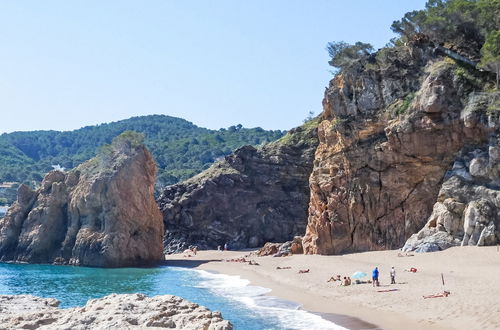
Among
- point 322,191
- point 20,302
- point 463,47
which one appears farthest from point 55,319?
point 463,47

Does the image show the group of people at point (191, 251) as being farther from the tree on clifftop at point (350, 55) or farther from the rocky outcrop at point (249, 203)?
the tree on clifftop at point (350, 55)

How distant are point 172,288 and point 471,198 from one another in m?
22.6

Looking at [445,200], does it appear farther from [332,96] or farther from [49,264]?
[49,264]

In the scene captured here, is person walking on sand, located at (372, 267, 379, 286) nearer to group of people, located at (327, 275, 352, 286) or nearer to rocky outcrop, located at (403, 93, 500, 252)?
group of people, located at (327, 275, 352, 286)

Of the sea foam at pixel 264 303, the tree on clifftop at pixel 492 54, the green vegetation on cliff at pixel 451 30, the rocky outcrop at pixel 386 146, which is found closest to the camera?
the sea foam at pixel 264 303

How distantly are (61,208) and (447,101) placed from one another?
43245 millimetres

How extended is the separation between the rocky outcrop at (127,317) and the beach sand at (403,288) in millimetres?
9002

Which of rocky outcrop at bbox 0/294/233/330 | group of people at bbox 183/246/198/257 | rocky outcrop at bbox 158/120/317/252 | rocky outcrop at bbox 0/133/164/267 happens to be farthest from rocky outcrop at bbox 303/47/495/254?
rocky outcrop at bbox 0/294/233/330

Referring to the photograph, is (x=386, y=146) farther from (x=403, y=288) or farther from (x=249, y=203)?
(x=249, y=203)

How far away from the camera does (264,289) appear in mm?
35156

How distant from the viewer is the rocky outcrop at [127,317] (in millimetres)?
13102

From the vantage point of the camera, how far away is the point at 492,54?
1649 inches

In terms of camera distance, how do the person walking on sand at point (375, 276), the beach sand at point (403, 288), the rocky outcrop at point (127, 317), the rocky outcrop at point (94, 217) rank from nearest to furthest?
the rocky outcrop at point (127, 317), the beach sand at point (403, 288), the person walking on sand at point (375, 276), the rocky outcrop at point (94, 217)

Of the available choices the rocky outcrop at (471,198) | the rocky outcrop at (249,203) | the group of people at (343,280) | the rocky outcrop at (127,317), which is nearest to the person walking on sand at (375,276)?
the group of people at (343,280)
